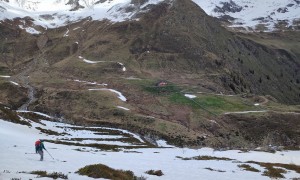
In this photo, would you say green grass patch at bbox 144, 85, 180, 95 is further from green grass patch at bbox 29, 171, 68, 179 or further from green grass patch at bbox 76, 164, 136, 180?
green grass patch at bbox 29, 171, 68, 179

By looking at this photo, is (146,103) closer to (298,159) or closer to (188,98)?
(188,98)

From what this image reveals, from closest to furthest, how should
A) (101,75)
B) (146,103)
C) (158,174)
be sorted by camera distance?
(158,174), (146,103), (101,75)

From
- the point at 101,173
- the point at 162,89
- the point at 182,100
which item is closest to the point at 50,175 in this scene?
the point at 101,173

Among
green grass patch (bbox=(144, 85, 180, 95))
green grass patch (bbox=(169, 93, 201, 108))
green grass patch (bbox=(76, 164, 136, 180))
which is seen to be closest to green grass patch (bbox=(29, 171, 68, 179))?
green grass patch (bbox=(76, 164, 136, 180))

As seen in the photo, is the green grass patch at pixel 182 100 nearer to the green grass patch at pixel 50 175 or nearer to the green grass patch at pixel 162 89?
the green grass patch at pixel 162 89

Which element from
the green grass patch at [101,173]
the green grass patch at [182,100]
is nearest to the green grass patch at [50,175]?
the green grass patch at [101,173]

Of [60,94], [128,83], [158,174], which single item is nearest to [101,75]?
[128,83]

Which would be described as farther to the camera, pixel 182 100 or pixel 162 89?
pixel 162 89

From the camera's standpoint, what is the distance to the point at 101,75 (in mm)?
194750

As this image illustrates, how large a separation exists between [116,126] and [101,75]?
2595 inches

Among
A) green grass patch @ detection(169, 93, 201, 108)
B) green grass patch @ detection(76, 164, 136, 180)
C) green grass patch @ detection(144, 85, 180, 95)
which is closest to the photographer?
green grass patch @ detection(76, 164, 136, 180)

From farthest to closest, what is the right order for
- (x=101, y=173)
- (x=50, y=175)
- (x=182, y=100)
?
(x=182, y=100) → (x=101, y=173) → (x=50, y=175)

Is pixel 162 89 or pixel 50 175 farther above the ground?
pixel 162 89

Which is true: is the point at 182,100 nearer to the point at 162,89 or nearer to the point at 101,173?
the point at 162,89
